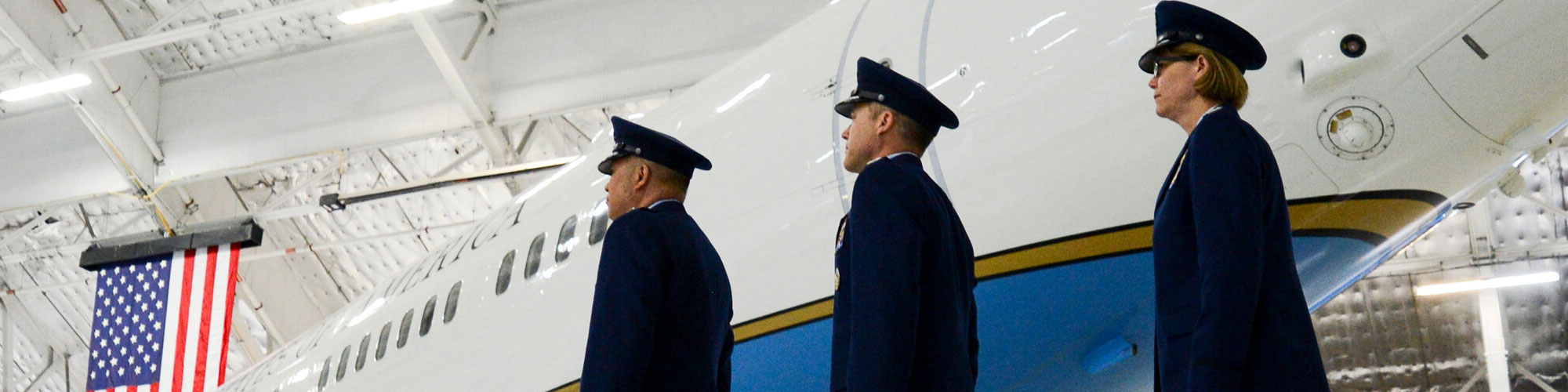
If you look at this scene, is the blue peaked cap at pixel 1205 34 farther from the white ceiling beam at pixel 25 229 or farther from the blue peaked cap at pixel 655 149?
the white ceiling beam at pixel 25 229

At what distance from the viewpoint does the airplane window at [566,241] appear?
4.78m

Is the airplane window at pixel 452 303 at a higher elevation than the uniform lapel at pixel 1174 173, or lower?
higher

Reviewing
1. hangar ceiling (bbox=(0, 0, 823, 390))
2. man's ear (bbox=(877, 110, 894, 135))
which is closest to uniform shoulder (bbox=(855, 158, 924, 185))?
man's ear (bbox=(877, 110, 894, 135))

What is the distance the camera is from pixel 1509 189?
11.0ft

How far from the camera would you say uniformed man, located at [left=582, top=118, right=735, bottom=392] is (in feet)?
9.15

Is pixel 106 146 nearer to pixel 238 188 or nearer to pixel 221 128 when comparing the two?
pixel 221 128

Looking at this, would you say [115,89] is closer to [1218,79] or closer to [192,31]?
[192,31]

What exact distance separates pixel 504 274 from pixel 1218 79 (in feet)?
11.5

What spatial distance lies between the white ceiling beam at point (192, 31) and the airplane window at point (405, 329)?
707 cm

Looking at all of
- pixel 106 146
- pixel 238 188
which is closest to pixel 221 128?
pixel 106 146

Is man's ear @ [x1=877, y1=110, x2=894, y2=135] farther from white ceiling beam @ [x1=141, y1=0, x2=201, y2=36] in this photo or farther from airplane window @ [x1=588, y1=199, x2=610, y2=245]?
white ceiling beam @ [x1=141, y1=0, x2=201, y2=36]

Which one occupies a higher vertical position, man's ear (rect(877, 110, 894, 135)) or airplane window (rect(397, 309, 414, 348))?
man's ear (rect(877, 110, 894, 135))

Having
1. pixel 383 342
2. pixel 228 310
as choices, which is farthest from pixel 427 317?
pixel 228 310

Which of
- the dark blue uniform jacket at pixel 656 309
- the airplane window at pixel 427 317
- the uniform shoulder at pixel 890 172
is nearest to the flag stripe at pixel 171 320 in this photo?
the airplane window at pixel 427 317
